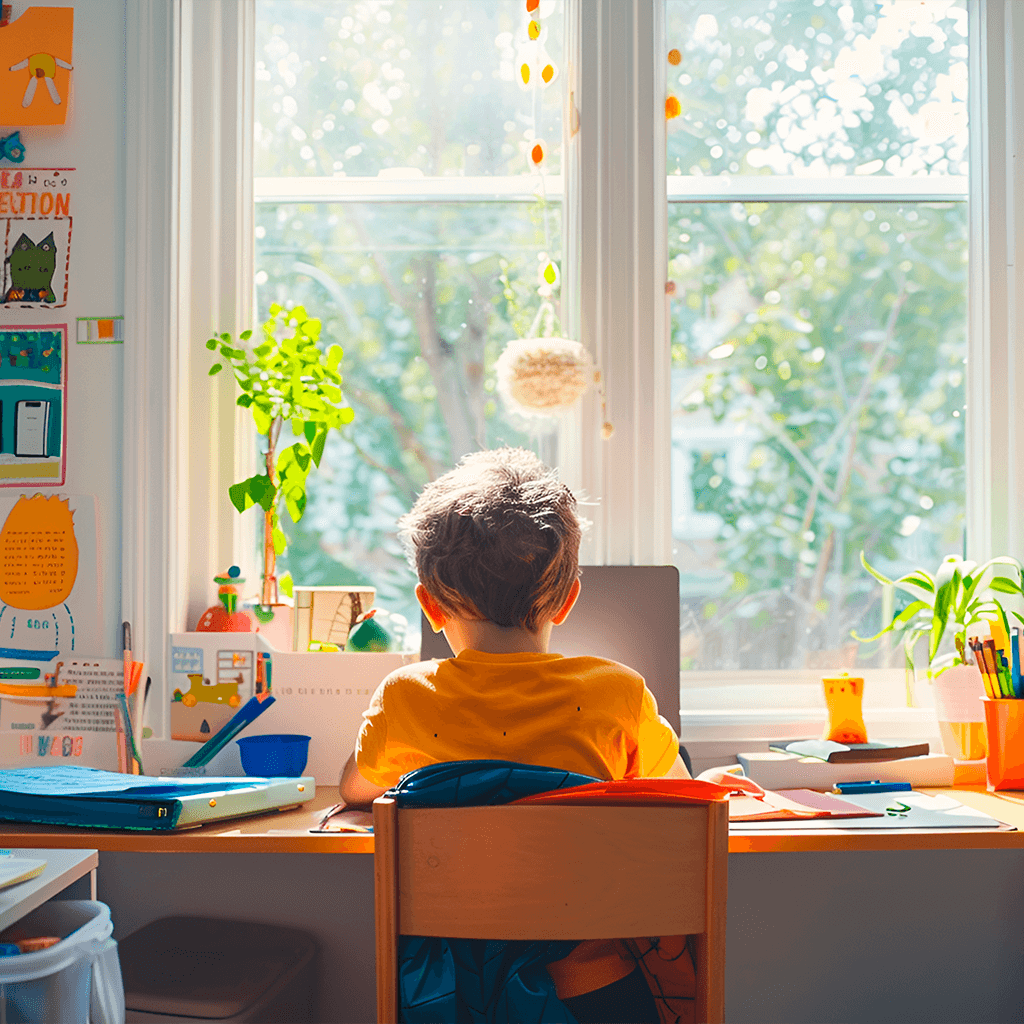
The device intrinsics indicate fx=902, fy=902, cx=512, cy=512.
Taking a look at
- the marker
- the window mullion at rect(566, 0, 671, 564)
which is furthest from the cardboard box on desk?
the marker

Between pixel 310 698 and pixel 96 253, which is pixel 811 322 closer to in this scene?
pixel 310 698

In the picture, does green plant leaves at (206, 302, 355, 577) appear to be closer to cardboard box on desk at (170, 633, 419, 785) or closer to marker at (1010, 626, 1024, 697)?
cardboard box on desk at (170, 633, 419, 785)

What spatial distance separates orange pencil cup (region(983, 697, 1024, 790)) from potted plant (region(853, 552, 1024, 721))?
9cm

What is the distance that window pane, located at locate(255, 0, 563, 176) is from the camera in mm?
1859

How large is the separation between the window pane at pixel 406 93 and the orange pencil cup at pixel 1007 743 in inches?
52.2

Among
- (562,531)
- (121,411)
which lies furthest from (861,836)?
(121,411)

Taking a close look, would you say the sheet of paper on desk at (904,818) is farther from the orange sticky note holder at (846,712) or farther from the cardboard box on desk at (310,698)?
the cardboard box on desk at (310,698)

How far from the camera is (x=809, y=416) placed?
189 cm

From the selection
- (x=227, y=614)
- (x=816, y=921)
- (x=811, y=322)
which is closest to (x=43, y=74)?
(x=227, y=614)

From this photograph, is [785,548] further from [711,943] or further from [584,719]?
[711,943]

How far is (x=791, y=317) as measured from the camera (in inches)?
74.2

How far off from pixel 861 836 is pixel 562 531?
0.57 metres

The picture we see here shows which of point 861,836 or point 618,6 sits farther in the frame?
point 618,6

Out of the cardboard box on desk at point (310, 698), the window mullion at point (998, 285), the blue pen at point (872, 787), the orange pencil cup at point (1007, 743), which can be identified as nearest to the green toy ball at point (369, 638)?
the cardboard box on desk at point (310, 698)
